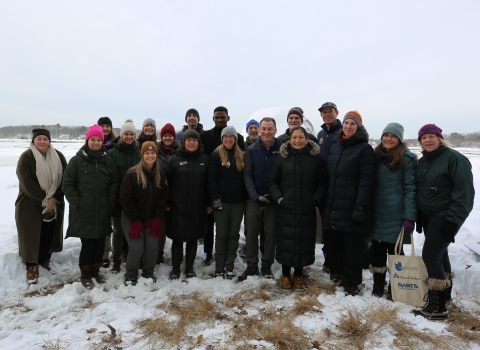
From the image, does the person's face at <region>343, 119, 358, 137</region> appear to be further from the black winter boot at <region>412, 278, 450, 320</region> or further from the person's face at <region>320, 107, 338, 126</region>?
the black winter boot at <region>412, 278, 450, 320</region>

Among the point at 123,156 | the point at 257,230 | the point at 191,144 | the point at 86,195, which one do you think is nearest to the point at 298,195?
the point at 257,230

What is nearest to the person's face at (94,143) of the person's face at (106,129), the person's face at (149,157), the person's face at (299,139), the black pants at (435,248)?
the person's face at (149,157)

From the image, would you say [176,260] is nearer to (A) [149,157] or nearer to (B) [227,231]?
(B) [227,231]

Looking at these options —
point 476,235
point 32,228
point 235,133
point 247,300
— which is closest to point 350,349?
point 247,300

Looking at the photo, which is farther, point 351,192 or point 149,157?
point 149,157

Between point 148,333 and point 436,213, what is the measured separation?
3.35m

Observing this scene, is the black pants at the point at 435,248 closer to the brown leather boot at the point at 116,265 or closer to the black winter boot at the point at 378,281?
the black winter boot at the point at 378,281

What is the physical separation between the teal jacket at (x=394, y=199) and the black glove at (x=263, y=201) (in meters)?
1.43

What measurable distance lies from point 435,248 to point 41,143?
17.4 ft

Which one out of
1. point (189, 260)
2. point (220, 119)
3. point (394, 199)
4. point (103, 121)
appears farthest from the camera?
point (220, 119)

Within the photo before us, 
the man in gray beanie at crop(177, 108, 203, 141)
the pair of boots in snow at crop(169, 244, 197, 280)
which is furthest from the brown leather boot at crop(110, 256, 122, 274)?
the man in gray beanie at crop(177, 108, 203, 141)

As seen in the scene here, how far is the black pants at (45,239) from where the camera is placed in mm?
4547

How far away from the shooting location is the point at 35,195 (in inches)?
167

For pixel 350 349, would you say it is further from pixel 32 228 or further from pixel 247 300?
pixel 32 228
